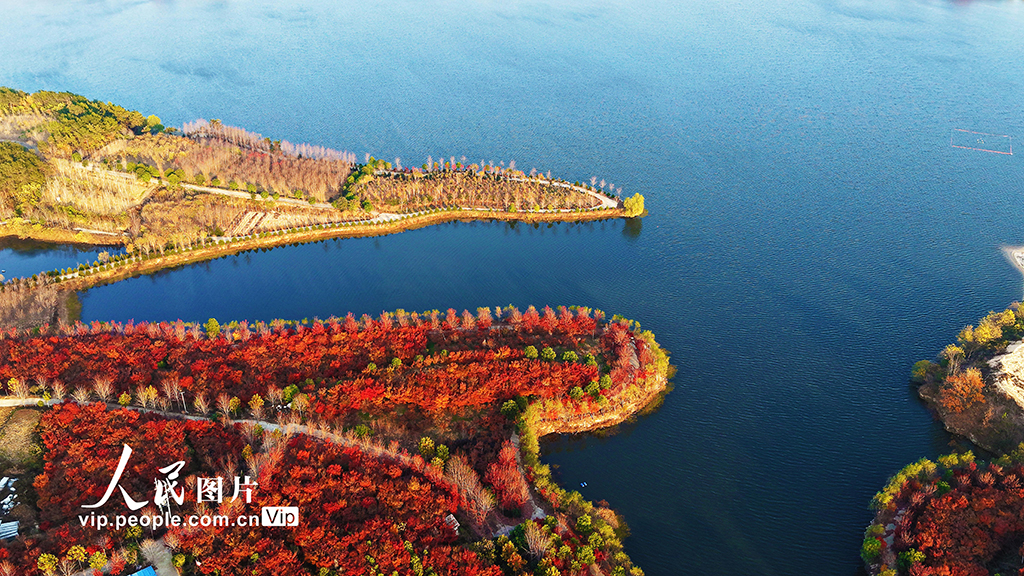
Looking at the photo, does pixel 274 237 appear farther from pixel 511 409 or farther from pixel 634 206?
pixel 634 206

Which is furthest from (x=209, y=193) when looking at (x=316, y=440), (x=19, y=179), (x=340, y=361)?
(x=316, y=440)

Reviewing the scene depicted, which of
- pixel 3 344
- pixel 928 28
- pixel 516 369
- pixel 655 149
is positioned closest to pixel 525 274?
pixel 516 369

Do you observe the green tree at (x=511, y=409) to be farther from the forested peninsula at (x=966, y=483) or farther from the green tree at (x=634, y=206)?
the green tree at (x=634, y=206)

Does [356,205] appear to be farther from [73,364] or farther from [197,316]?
[73,364]

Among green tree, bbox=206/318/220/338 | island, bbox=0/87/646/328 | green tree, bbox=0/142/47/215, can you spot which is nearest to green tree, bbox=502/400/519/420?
green tree, bbox=206/318/220/338

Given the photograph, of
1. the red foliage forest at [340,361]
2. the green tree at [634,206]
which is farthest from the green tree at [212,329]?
the green tree at [634,206]
